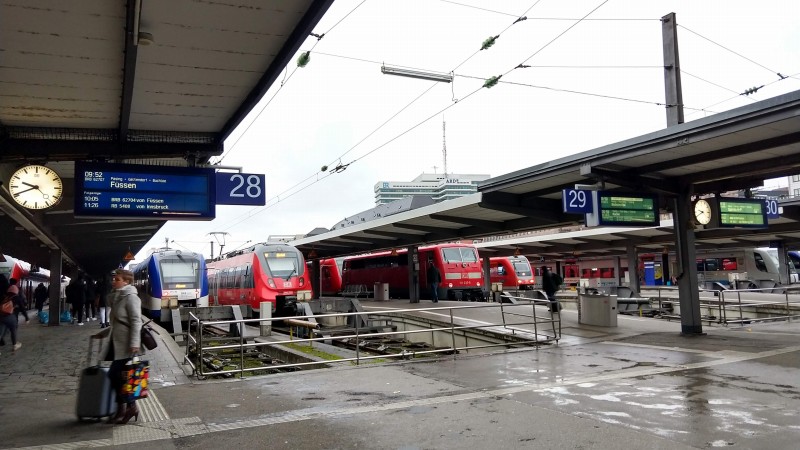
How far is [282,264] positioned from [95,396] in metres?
15.2

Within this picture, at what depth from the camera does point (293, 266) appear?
70.1ft

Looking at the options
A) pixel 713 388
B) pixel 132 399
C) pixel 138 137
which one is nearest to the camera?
pixel 132 399

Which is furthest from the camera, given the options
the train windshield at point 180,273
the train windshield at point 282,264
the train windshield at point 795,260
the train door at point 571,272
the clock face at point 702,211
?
the train door at point 571,272

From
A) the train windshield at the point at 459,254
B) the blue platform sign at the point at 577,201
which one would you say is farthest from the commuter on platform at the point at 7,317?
the train windshield at the point at 459,254

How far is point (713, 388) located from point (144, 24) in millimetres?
7849

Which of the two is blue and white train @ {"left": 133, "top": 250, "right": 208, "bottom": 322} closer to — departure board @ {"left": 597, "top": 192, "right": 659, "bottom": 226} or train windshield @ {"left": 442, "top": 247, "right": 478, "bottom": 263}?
train windshield @ {"left": 442, "top": 247, "right": 478, "bottom": 263}

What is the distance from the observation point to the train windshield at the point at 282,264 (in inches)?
824

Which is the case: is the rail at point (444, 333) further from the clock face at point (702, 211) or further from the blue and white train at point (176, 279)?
the blue and white train at point (176, 279)

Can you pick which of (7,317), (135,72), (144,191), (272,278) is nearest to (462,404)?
(135,72)

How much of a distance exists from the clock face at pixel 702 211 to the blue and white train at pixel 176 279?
631 inches

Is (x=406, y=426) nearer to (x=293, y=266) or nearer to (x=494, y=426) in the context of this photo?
(x=494, y=426)

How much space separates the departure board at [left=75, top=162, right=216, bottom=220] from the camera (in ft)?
29.0

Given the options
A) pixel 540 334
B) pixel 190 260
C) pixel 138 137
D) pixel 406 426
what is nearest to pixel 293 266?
pixel 190 260

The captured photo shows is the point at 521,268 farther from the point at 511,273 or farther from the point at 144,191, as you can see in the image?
the point at 144,191
